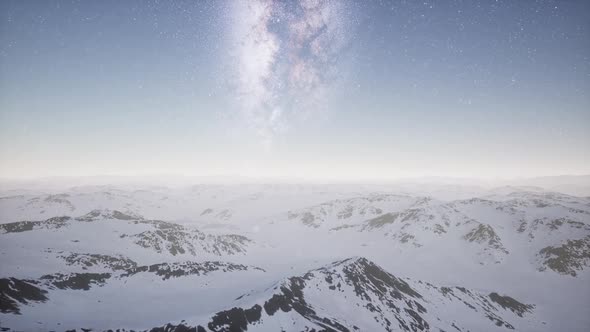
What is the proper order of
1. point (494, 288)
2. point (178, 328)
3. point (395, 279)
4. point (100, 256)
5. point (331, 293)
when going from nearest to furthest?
1. point (178, 328)
2. point (331, 293)
3. point (395, 279)
4. point (100, 256)
5. point (494, 288)

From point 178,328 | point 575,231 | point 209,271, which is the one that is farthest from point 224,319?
point 575,231

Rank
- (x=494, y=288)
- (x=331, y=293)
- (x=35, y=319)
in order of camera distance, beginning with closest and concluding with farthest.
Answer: (x=35, y=319) → (x=331, y=293) → (x=494, y=288)

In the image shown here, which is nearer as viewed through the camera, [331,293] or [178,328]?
[178,328]

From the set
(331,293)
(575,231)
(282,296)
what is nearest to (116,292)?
(282,296)

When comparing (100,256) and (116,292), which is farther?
(100,256)

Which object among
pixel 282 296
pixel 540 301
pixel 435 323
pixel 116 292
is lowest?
pixel 540 301

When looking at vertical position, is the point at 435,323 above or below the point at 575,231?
below

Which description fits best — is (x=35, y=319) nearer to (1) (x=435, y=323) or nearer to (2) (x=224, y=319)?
(2) (x=224, y=319)

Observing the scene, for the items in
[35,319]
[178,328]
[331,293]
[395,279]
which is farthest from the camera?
[395,279]

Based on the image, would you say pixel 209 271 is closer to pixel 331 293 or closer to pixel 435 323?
pixel 331 293
